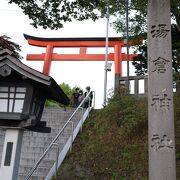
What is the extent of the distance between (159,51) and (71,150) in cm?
611

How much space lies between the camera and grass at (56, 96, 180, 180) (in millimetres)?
9031

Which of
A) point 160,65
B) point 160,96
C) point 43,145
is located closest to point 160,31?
point 160,65

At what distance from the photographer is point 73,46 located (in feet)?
Answer: 88.3

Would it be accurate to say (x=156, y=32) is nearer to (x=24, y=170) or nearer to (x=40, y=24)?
(x=40, y=24)

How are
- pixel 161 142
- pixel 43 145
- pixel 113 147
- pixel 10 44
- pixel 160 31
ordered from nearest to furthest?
1. pixel 161 142
2. pixel 160 31
3. pixel 113 147
4. pixel 43 145
5. pixel 10 44

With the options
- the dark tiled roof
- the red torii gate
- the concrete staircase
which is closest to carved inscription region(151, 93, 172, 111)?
the dark tiled roof

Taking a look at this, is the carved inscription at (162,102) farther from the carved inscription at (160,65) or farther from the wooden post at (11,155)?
the wooden post at (11,155)

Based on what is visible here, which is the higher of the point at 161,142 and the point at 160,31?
the point at 160,31

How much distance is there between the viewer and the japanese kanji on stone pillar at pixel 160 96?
4.90 m

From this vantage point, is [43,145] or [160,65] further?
[43,145]

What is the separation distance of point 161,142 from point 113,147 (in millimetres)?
5688

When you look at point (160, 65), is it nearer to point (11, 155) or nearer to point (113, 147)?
point (11, 155)

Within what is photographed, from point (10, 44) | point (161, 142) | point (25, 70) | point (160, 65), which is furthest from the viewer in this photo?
point (10, 44)

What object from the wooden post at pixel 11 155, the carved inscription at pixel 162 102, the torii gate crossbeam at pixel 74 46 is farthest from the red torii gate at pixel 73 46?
the carved inscription at pixel 162 102
